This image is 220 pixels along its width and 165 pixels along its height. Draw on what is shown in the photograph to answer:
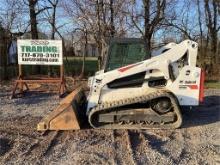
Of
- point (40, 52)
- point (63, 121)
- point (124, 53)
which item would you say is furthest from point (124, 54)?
point (40, 52)

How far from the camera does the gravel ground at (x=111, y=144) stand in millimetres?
6891

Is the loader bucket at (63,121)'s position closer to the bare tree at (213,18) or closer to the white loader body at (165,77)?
the white loader body at (165,77)

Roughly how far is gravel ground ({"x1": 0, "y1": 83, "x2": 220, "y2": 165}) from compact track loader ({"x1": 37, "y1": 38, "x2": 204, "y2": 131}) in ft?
1.17

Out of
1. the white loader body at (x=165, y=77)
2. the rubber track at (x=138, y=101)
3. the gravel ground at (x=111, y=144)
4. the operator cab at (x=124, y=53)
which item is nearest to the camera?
the gravel ground at (x=111, y=144)

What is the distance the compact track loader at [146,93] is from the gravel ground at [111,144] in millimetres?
356

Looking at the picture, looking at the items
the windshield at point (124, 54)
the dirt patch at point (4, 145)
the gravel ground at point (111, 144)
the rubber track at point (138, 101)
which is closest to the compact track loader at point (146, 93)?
the rubber track at point (138, 101)

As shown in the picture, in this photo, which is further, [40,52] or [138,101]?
[40,52]

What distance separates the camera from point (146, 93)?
9484mm

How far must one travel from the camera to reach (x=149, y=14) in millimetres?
21984

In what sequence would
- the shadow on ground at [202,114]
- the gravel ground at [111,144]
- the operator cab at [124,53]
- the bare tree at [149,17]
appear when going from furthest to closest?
the bare tree at [149,17], the operator cab at [124,53], the shadow on ground at [202,114], the gravel ground at [111,144]

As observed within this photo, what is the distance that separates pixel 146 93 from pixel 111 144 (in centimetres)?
206

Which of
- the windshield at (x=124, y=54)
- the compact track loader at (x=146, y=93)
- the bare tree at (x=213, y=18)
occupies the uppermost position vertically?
the bare tree at (x=213, y=18)

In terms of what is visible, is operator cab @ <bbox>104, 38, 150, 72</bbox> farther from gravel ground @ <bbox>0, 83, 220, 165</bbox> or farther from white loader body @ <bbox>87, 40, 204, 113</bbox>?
gravel ground @ <bbox>0, 83, 220, 165</bbox>

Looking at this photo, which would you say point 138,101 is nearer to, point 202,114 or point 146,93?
point 146,93
